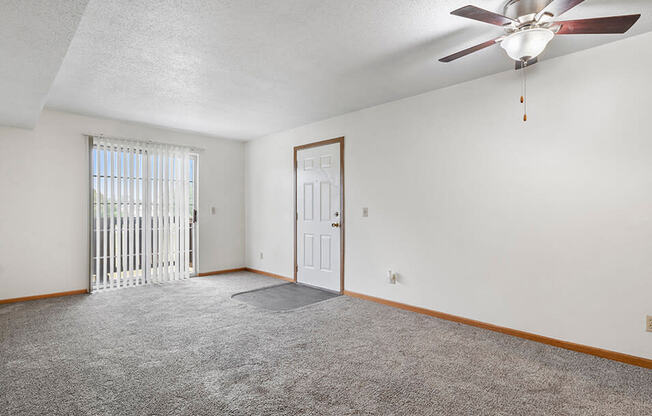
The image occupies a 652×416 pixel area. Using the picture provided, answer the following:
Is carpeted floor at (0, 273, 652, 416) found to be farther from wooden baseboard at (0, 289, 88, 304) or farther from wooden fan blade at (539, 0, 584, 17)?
wooden fan blade at (539, 0, 584, 17)

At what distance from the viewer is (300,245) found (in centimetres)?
534

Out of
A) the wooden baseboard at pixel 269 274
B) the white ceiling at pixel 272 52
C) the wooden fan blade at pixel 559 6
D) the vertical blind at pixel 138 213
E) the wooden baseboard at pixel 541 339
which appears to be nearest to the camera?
the wooden fan blade at pixel 559 6

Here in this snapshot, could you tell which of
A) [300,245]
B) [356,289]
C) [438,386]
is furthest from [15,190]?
[438,386]

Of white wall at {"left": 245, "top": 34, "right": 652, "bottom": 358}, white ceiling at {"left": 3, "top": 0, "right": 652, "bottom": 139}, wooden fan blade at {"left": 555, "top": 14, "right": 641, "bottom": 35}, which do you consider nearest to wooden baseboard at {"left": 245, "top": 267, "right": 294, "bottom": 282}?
white wall at {"left": 245, "top": 34, "right": 652, "bottom": 358}

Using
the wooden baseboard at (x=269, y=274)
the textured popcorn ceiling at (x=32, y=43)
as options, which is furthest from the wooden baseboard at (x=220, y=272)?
the textured popcorn ceiling at (x=32, y=43)

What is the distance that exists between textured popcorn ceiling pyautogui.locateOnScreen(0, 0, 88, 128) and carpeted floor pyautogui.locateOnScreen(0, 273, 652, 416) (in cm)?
231

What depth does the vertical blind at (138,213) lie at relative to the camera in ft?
15.7

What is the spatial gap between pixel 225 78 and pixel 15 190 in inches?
131

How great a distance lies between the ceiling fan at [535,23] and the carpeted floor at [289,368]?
227 cm

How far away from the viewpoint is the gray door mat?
412cm

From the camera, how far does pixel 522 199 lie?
10.2ft

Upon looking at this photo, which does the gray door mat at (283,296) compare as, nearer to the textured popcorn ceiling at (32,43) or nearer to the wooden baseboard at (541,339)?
the wooden baseboard at (541,339)

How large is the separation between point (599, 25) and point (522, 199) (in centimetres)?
160

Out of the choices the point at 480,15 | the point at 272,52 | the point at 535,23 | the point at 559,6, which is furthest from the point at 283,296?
the point at 559,6
